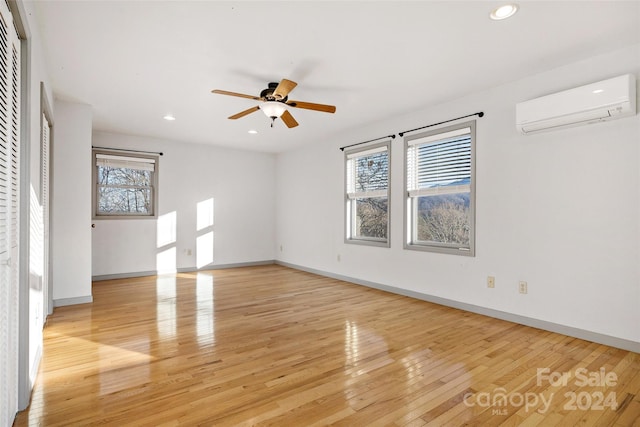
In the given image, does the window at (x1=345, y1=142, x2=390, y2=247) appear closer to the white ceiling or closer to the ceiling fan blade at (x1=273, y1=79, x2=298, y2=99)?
the white ceiling

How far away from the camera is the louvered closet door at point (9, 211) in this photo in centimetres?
156

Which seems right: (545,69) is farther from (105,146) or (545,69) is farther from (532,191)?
(105,146)

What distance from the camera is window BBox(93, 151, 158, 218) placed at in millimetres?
5895

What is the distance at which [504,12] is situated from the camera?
7.76 ft

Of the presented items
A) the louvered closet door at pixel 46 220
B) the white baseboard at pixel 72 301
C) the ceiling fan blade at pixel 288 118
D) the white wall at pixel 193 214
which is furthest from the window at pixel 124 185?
the ceiling fan blade at pixel 288 118

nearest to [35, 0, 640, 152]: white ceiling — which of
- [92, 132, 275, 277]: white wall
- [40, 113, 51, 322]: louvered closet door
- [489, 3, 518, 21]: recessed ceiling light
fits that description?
[489, 3, 518, 21]: recessed ceiling light

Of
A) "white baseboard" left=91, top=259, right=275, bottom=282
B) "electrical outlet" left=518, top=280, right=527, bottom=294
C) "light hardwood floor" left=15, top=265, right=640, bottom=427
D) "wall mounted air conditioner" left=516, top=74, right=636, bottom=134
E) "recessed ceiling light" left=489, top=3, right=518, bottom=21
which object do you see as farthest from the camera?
"white baseboard" left=91, top=259, right=275, bottom=282

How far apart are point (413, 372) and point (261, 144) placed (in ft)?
17.5

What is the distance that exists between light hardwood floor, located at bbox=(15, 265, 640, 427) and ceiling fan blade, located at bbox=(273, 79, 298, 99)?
7.46ft

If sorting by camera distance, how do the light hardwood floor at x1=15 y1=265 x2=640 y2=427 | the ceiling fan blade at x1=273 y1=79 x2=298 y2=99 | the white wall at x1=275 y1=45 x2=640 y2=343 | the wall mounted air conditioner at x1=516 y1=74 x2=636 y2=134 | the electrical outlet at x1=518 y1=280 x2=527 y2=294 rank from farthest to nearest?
the electrical outlet at x1=518 y1=280 x2=527 y2=294, the ceiling fan blade at x1=273 y1=79 x2=298 y2=99, the white wall at x1=275 y1=45 x2=640 y2=343, the wall mounted air conditioner at x1=516 y1=74 x2=636 y2=134, the light hardwood floor at x1=15 y1=265 x2=640 y2=427

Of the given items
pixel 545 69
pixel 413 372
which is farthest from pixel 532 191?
pixel 413 372

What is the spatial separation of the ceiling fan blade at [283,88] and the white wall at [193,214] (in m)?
3.98

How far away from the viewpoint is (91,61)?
124 inches

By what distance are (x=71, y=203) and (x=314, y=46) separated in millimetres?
3537
